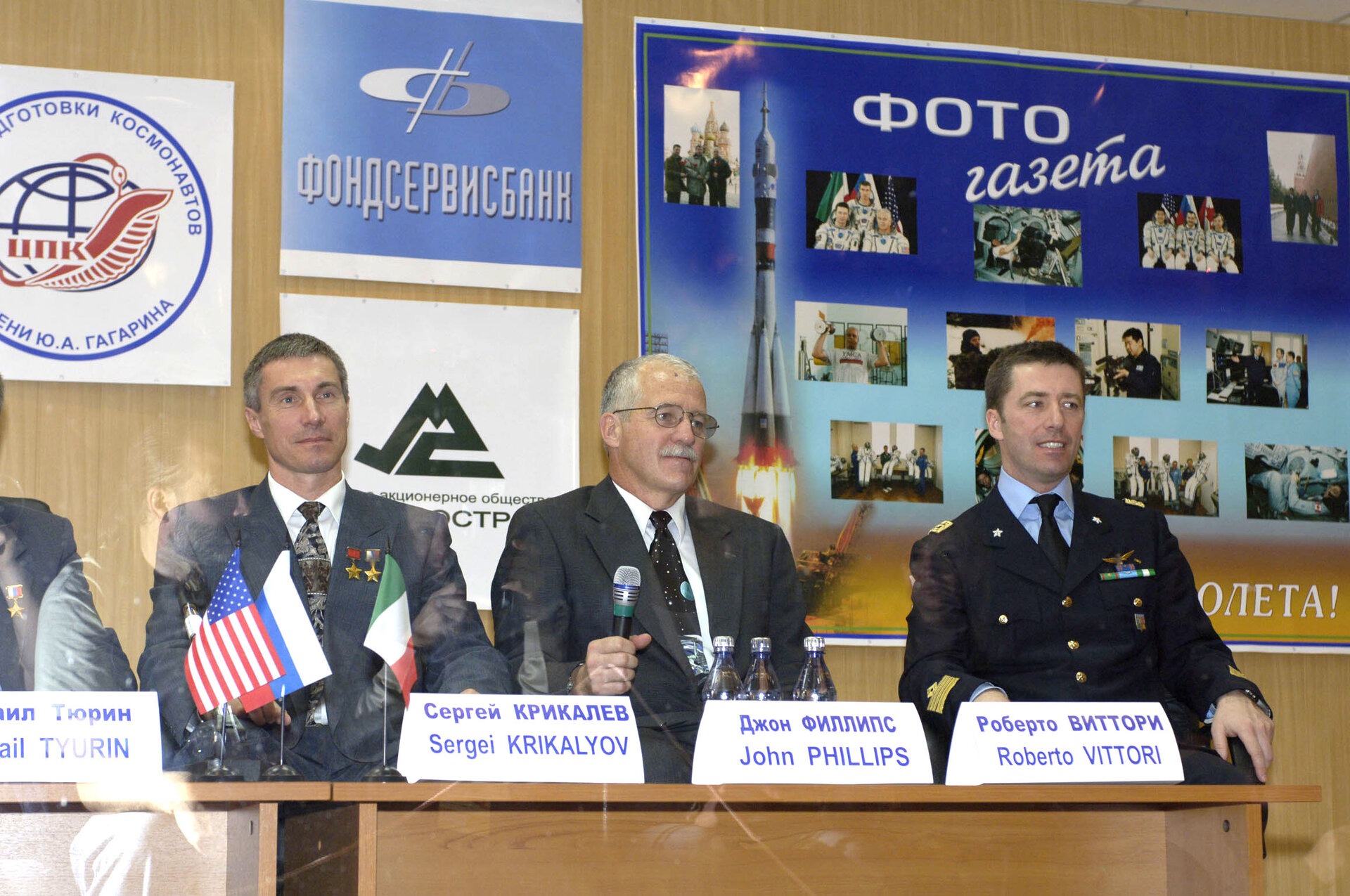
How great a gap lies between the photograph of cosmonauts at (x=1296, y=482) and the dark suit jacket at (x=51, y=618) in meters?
3.20

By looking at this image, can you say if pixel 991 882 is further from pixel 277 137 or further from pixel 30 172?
pixel 30 172

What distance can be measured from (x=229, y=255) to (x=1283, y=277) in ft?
10.2

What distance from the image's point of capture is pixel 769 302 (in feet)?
13.0

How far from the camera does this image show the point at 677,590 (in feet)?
10.0

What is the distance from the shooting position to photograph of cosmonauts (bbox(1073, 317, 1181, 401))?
4.18 meters

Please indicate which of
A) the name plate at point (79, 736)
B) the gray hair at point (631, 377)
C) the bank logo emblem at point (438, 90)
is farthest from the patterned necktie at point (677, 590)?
the bank logo emblem at point (438, 90)

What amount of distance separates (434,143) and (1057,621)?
2.07 meters

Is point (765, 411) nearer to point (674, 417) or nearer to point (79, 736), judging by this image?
point (674, 417)

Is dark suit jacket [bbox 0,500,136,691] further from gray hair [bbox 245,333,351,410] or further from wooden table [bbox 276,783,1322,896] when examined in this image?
wooden table [bbox 276,783,1322,896]

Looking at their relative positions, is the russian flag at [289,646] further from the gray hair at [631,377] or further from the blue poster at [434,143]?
the blue poster at [434,143]

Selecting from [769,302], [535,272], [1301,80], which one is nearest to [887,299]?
[769,302]

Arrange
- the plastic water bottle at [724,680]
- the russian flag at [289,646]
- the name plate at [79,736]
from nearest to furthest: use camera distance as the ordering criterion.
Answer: the name plate at [79,736] < the russian flag at [289,646] < the plastic water bottle at [724,680]

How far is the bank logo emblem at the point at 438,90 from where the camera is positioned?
378 cm

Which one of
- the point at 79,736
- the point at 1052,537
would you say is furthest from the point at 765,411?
the point at 79,736
